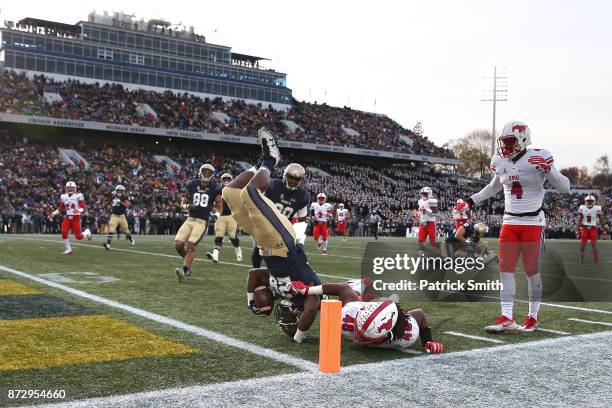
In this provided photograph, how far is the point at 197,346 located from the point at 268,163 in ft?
5.44

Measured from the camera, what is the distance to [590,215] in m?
17.5

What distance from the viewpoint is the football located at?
5652 mm

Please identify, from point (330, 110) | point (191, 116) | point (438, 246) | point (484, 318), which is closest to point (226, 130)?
point (191, 116)

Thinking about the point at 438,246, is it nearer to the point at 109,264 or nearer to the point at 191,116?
the point at 109,264

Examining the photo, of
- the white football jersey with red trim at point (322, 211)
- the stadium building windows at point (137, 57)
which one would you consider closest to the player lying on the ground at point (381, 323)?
the white football jersey with red trim at point (322, 211)

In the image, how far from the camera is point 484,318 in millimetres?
6727

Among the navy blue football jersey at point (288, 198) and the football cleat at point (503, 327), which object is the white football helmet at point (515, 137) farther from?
the navy blue football jersey at point (288, 198)

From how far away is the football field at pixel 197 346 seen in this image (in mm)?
3889

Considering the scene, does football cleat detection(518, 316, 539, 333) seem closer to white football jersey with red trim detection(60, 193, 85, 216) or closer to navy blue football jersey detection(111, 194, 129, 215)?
white football jersey with red trim detection(60, 193, 85, 216)

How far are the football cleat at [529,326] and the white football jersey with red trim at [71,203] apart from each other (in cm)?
1179

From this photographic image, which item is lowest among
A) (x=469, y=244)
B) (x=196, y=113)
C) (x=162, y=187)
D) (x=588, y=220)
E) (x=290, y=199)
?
(x=469, y=244)

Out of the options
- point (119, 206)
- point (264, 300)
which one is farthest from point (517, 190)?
Result: point (119, 206)

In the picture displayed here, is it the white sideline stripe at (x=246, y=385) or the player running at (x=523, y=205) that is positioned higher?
the player running at (x=523, y=205)

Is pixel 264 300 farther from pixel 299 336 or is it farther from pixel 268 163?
pixel 268 163
